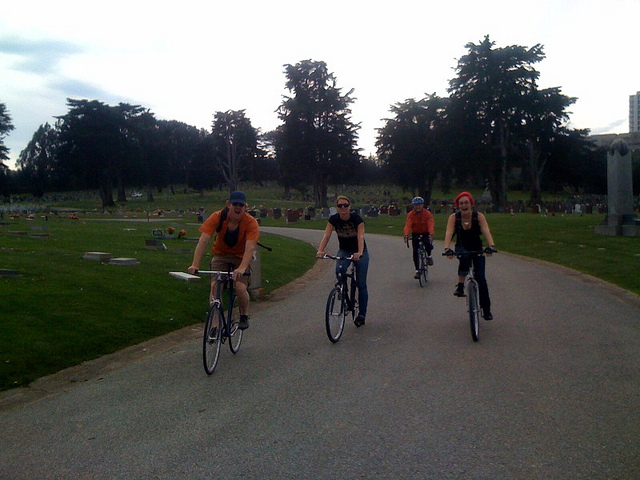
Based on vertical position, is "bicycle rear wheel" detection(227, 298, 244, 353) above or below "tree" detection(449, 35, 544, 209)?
below

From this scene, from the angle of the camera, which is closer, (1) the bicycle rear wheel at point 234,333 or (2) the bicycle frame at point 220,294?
(2) the bicycle frame at point 220,294

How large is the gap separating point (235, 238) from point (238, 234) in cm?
6

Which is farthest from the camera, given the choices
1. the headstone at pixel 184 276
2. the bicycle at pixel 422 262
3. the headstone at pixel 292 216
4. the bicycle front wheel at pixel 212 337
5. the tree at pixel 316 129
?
the tree at pixel 316 129

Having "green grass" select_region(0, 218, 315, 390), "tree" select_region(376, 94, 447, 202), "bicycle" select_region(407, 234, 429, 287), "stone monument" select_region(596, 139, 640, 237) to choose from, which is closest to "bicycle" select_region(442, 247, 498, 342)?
"green grass" select_region(0, 218, 315, 390)

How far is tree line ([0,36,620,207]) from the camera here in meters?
65.1

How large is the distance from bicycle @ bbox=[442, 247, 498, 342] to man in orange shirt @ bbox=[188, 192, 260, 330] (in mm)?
2657

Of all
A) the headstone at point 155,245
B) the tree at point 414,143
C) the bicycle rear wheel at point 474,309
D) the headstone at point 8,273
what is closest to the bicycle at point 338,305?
the bicycle rear wheel at point 474,309

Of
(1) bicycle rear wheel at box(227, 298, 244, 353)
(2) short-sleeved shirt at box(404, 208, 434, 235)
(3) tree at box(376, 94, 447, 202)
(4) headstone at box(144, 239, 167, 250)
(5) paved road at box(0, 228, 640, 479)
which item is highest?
(3) tree at box(376, 94, 447, 202)

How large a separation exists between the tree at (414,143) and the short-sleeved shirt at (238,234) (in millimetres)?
70176

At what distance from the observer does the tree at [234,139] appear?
300ft

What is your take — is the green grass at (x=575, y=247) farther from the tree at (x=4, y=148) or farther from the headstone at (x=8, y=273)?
the tree at (x=4, y=148)

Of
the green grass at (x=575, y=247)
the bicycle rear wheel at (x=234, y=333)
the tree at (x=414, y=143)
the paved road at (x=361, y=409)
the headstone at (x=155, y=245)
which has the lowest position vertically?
the green grass at (x=575, y=247)

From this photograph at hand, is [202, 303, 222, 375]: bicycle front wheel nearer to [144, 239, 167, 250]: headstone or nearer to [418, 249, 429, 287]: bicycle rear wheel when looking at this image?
[418, 249, 429, 287]: bicycle rear wheel

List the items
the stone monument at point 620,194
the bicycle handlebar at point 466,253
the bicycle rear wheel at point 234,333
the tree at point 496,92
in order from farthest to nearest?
the tree at point 496,92 < the stone monument at point 620,194 < the bicycle handlebar at point 466,253 < the bicycle rear wheel at point 234,333
